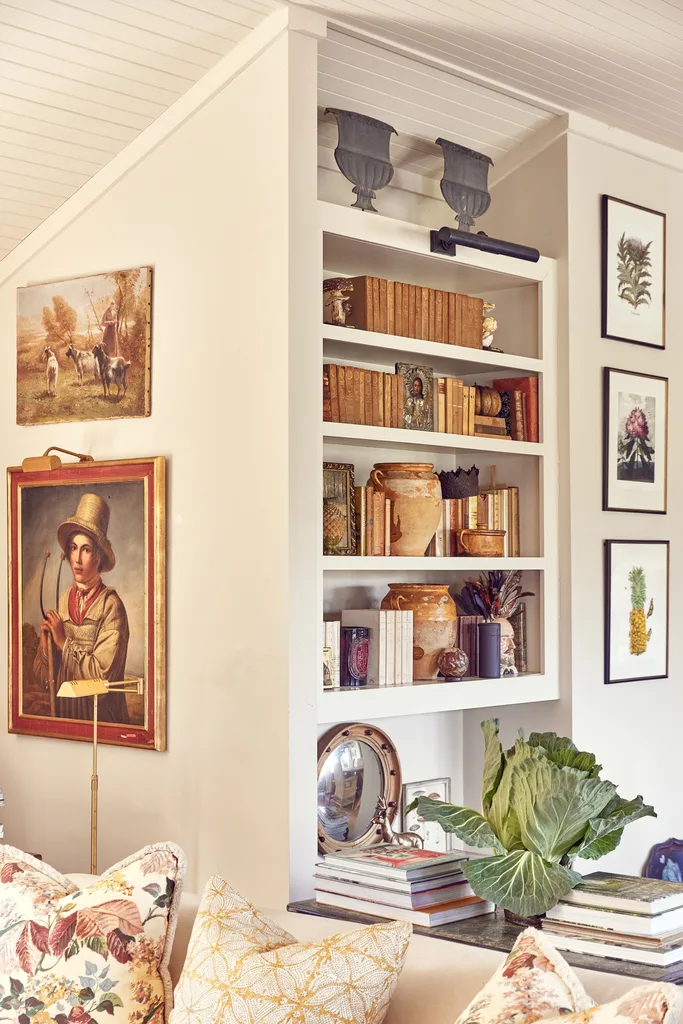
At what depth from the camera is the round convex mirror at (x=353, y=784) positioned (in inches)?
129

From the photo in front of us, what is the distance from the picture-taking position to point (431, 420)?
10.8 feet

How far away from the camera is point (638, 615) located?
3748 millimetres

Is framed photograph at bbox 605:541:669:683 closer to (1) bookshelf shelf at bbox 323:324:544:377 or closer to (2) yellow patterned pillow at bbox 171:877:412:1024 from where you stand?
(1) bookshelf shelf at bbox 323:324:544:377

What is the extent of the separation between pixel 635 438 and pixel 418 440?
962 millimetres

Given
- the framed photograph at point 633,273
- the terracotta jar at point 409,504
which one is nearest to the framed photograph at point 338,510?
the terracotta jar at point 409,504

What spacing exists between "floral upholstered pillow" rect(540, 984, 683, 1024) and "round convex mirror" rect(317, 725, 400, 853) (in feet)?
5.55

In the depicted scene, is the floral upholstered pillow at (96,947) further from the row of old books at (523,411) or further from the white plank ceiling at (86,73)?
the white plank ceiling at (86,73)

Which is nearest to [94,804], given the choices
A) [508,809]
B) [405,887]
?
[405,887]

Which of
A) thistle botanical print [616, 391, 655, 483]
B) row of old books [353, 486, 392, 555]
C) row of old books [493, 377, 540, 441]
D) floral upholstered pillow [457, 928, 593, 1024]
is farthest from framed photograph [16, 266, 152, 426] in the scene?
floral upholstered pillow [457, 928, 593, 1024]

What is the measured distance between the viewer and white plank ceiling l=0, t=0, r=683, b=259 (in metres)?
2.83

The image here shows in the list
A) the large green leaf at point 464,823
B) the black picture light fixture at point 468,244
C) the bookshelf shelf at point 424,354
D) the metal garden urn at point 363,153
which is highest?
the metal garden urn at point 363,153

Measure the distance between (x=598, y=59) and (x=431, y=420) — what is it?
114cm

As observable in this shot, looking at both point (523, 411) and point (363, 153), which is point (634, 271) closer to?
point (523, 411)

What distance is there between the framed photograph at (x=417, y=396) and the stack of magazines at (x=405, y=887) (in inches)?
48.4
